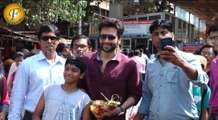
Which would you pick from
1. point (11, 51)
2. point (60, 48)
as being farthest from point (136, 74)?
point (11, 51)

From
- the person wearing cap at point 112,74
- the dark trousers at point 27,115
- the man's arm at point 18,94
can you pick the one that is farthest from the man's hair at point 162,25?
the dark trousers at point 27,115

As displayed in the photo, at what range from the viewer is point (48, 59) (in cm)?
432

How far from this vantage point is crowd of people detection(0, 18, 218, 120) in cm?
363

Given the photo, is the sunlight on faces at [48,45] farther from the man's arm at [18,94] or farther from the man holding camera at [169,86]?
the man holding camera at [169,86]

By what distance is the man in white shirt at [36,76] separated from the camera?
4113 millimetres

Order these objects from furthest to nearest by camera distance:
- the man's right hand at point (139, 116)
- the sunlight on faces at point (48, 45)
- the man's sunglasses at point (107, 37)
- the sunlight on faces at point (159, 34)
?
the sunlight on faces at point (48, 45) → the man's right hand at point (139, 116) → the man's sunglasses at point (107, 37) → the sunlight on faces at point (159, 34)

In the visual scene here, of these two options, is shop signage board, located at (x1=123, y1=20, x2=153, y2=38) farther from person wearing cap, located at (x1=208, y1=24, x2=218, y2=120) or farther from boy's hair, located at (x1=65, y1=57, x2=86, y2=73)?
boy's hair, located at (x1=65, y1=57, x2=86, y2=73)

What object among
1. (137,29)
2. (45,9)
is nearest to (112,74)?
(45,9)

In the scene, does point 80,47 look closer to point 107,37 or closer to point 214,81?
point 107,37

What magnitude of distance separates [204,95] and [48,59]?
1843mm

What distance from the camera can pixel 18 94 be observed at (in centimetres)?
408

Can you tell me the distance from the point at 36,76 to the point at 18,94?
0.28 m

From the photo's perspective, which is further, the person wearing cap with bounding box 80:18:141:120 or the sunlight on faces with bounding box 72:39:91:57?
the sunlight on faces with bounding box 72:39:91:57

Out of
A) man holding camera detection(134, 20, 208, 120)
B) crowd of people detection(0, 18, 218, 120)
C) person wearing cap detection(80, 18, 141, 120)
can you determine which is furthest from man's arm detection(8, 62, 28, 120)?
man holding camera detection(134, 20, 208, 120)
